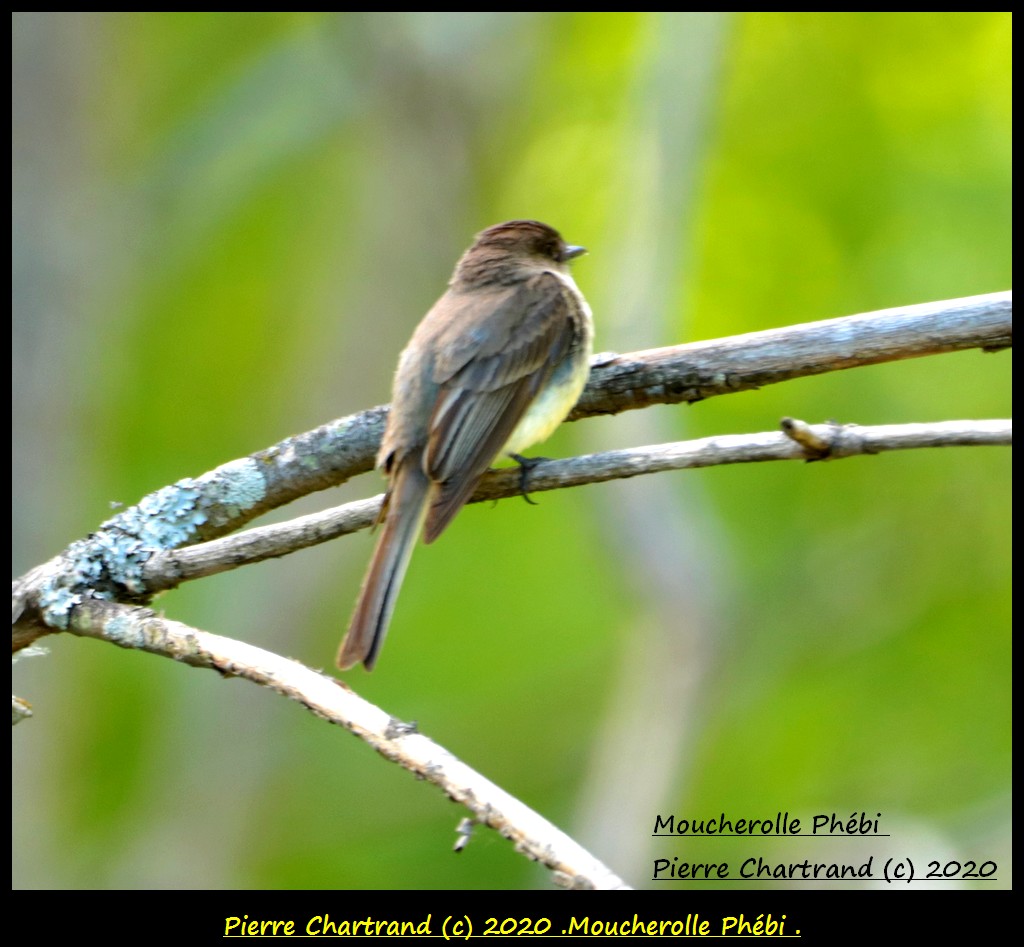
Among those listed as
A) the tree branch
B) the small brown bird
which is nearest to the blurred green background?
the small brown bird

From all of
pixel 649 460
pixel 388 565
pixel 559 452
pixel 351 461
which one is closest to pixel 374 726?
pixel 649 460

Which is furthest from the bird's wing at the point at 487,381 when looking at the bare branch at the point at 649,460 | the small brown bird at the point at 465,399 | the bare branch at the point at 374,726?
the bare branch at the point at 374,726

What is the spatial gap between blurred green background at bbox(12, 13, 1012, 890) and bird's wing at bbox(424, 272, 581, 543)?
2734mm

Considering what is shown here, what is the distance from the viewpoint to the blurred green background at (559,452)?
27.0 feet

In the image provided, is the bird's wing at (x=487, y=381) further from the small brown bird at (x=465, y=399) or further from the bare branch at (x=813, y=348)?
the bare branch at (x=813, y=348)

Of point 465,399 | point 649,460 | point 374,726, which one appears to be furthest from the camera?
point 465,399

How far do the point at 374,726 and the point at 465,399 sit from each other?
2.20 meters

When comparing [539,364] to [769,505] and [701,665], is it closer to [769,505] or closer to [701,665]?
[701,665]

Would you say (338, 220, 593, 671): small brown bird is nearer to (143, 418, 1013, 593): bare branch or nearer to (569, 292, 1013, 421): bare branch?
(143, 418, 1013, 593): bare branch

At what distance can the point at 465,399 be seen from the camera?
15.7 feet

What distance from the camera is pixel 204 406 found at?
35.2 feet

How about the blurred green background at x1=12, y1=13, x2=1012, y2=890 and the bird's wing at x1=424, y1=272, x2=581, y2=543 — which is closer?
the bird's wing at x1=424, y1=272, x2=581, y2=543

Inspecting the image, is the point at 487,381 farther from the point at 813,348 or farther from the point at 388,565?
the point at 813,348

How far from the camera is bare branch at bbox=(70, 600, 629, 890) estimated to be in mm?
2477
